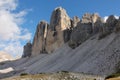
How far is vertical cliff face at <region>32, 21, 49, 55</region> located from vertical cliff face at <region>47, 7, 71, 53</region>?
9838mm

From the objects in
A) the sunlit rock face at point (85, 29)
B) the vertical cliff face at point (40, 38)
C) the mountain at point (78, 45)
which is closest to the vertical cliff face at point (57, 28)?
the mountain at point (78, 45)

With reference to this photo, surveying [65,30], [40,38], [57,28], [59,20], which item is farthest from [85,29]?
[40,38]

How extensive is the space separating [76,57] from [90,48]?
6.22m

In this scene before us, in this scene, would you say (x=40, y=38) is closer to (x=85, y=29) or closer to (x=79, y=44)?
(x=85, y=29)

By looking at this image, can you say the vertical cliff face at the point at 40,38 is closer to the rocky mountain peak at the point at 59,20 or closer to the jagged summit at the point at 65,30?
the jagged summit at the point at 65,30

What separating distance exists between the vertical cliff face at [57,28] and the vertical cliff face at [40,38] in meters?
9.84

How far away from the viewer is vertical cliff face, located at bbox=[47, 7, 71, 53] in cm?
16488

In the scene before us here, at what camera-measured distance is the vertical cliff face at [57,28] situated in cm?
16488

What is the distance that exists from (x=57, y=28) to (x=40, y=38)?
22865 mm

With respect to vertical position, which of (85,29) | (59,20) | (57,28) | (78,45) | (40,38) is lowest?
(78,45)

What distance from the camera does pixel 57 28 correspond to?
559ft

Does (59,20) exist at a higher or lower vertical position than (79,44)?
higher

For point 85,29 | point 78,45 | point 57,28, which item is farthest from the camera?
point 57,28

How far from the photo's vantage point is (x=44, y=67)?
125m
